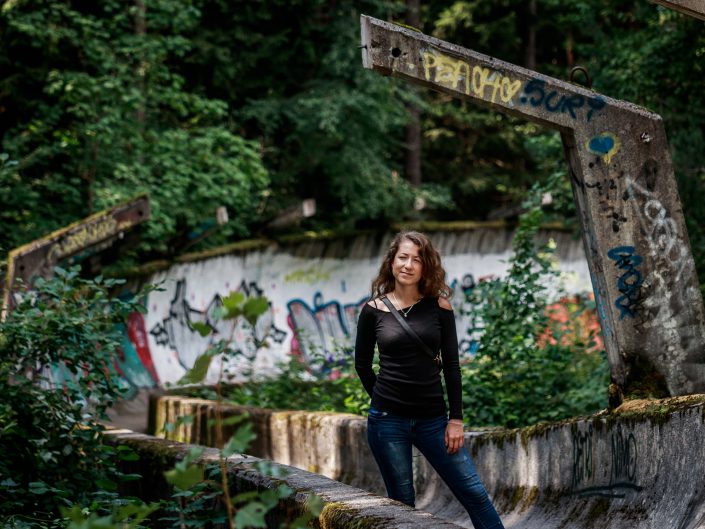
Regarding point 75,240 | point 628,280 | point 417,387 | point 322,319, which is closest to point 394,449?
point 417,387

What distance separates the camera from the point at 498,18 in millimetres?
28453

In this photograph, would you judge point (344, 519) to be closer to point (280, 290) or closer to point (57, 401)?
point (57, 401)

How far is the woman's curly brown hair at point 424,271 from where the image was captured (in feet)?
16.6

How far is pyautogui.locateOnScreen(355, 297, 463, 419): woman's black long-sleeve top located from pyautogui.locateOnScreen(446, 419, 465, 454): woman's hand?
36 millimetres

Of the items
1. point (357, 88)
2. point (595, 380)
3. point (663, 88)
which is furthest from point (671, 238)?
point (357, 88)

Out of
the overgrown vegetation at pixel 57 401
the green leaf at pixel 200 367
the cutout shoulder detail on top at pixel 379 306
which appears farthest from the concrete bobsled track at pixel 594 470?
the green leaf at pixel 200 367

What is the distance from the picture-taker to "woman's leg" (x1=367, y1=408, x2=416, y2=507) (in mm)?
4977

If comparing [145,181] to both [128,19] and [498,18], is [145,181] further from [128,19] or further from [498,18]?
[498,18]

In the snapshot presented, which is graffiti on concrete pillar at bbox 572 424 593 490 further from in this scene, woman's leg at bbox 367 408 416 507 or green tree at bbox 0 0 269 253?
green tree at bbox 0 0 269 253

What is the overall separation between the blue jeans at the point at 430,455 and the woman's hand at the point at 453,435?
4 cm

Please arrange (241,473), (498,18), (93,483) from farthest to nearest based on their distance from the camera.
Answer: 1. (498,18)
2. (93,483)
3. (241,473)

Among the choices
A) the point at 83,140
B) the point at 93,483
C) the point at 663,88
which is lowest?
the point at 93,483

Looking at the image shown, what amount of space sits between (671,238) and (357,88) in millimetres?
15536

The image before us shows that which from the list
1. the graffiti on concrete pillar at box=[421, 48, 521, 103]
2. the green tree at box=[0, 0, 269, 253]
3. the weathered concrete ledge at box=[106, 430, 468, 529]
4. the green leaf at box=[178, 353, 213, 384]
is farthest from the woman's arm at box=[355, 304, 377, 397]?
the green tree at box=[0, 0, 269, 253]
